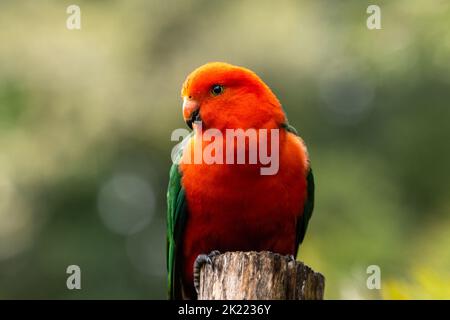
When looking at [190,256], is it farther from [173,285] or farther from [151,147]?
[151,147]

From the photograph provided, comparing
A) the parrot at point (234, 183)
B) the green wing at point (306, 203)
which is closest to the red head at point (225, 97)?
the parrot at point (234, 183)

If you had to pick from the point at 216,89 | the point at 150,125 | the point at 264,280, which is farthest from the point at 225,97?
the point at 150,125

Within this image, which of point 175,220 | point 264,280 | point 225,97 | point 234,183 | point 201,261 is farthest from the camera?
point 175,220

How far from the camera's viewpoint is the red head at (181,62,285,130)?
196 inches

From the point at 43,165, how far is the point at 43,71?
1.15 metres

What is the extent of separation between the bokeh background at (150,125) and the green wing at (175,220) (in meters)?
3.28

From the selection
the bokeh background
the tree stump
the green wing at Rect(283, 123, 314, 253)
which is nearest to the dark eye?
the green wing at Rect(283, 123, 314, 253)

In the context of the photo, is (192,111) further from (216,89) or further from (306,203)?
(306,203)

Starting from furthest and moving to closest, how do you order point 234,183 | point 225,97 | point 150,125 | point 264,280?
point 150,125 → point 225,97 → point 234,183 → point 264,280

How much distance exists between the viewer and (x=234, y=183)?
4805 millimetres

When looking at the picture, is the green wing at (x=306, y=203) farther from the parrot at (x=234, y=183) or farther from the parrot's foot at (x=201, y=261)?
the parrot's foot at (x=201, y=261)

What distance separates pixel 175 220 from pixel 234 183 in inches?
22.7

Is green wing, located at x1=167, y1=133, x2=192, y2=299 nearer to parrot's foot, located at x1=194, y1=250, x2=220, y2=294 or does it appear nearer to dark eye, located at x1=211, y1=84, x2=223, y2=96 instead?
dark eye, located at x1=211, y1=84, x2=223, y2=96
